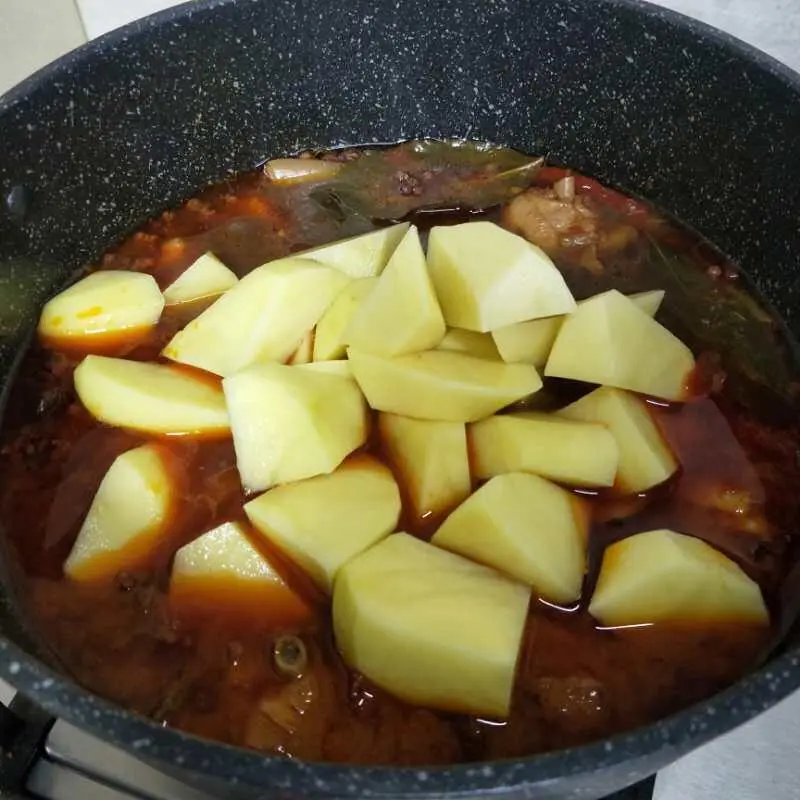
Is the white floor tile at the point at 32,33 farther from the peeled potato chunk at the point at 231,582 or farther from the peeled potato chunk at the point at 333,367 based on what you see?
the peeled potato chunk at the point at 231,582

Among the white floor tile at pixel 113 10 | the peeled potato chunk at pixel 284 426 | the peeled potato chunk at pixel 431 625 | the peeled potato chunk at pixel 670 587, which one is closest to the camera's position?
the peeled potato chunk at pixel 431 625

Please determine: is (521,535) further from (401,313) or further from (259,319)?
(259,319)

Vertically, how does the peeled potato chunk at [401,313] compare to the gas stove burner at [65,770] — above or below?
above

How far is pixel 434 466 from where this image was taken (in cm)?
101

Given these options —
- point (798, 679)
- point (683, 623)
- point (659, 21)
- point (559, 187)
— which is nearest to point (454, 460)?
point (683, 623)

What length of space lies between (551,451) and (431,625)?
282 millimetres

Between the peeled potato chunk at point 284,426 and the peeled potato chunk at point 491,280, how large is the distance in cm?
19

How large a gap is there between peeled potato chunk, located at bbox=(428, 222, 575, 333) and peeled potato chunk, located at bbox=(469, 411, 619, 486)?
135 mm

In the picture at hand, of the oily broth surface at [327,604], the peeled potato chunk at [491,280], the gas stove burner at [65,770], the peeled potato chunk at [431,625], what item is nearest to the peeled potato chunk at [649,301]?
the oily broth surface at [327,604]

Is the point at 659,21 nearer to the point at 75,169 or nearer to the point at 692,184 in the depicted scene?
the point at 692,184

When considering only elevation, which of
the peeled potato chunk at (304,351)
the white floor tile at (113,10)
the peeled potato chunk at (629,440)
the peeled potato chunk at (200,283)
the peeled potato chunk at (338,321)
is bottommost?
the peeled potato chunk at (629,440)

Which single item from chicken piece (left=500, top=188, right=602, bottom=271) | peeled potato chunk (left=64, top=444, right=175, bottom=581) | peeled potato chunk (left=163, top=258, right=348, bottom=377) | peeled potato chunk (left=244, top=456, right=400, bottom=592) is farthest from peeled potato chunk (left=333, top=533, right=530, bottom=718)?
chicken piece (left=500, top=188, right=602, bottom=271)

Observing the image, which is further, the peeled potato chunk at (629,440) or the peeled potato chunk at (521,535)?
the peeled potato chunk at (629,440)

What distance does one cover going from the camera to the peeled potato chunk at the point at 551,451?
39.4 inches
